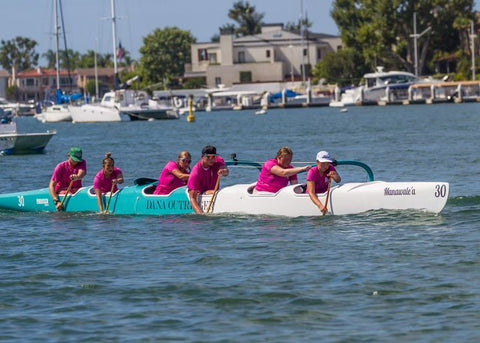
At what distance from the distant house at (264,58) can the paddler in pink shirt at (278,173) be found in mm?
111212

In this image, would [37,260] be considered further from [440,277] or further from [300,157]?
[300,157]

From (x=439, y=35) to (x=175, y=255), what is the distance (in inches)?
4007

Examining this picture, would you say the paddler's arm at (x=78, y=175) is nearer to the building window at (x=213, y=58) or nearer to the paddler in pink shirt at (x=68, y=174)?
the paddler in pink shirt at (x=68, y=174)

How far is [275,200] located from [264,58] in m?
115

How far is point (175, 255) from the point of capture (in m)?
16.6

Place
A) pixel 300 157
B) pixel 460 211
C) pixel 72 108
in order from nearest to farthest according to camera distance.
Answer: pixel 460 211
pixel 300 157
pixel 72 108

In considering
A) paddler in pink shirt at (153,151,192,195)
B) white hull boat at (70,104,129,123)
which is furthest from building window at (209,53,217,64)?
paddler in pink shirt at (153,151,192,195)

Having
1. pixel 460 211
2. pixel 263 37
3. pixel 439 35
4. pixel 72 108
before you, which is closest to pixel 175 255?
pixel 460 211

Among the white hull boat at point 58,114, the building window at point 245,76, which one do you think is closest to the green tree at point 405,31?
the building window at point 245,76

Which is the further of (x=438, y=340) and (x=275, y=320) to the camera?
(x=275, y=320)

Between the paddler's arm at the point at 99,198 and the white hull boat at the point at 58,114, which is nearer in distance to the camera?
the paddler's arm at the point at 99,198

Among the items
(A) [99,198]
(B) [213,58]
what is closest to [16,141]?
(A) [99,198]

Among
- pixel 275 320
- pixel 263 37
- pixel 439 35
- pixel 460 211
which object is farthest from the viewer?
pixel 263 37

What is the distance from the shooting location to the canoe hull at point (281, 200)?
1870 centimetres
